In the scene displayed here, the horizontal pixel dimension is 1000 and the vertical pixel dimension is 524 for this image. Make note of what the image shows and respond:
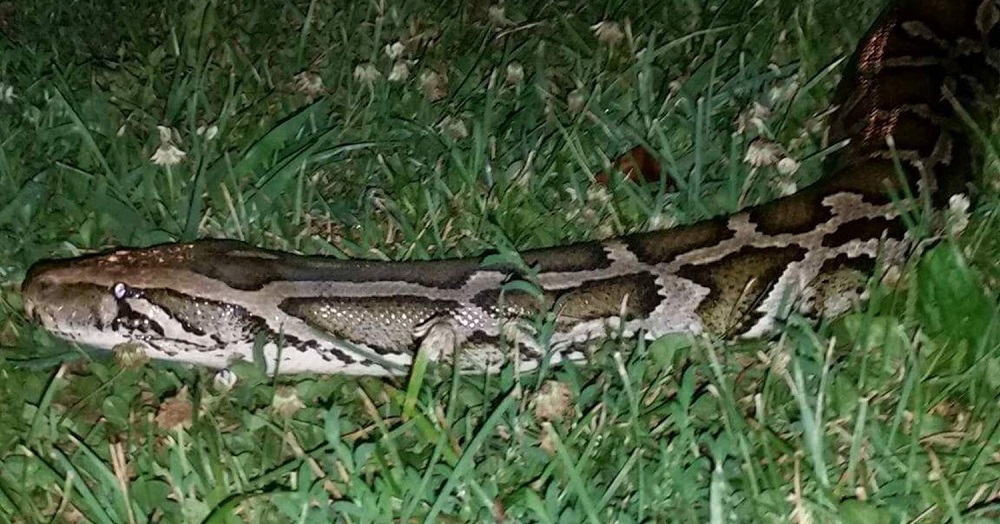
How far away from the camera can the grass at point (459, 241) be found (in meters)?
2.96

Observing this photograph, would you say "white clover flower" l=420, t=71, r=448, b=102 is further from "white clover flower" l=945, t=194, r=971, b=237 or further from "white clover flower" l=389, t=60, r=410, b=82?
"white clover flower" l=945, t=194, r=971, b=237

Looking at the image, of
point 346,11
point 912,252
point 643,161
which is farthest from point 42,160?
point 912,252

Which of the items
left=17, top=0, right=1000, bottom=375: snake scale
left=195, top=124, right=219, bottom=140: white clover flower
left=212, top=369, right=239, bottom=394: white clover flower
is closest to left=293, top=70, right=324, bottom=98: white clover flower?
left=195, top=124, right=219, bottom=140: white clover flower

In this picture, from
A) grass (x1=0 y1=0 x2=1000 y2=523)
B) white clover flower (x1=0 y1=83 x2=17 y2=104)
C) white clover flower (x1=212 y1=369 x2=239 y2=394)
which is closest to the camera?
grass (x1=0 y1=0 x2=1000 y2=523)

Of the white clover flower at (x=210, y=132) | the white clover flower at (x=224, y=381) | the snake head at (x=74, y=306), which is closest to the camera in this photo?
the white clover flower at (x=224, y=381)

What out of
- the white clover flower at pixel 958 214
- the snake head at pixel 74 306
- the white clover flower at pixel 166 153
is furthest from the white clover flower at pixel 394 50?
the white clover flower at pixel 958 214

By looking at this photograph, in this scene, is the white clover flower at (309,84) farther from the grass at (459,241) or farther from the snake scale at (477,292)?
the snake scale at (477,292)

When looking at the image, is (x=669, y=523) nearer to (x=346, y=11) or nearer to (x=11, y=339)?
(x=11, y=339)

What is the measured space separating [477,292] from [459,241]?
22.9 inches

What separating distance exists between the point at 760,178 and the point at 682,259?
0.72m

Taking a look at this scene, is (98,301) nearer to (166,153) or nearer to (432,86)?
(166,153)

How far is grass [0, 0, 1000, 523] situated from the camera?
296cm

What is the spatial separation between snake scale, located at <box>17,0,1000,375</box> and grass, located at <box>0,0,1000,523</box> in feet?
0.36

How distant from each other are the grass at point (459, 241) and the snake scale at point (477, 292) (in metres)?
0.11
